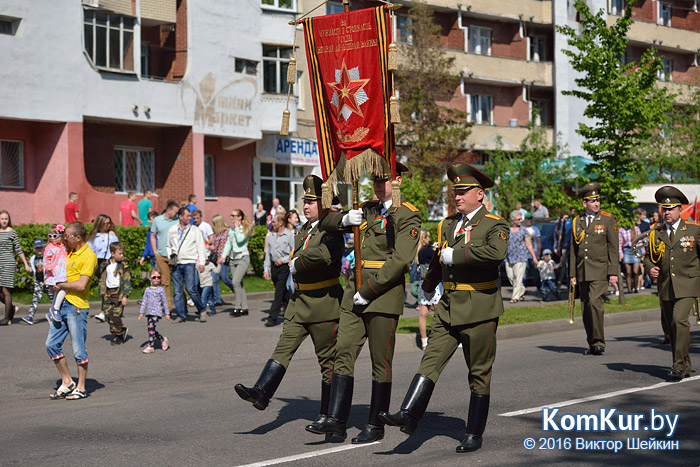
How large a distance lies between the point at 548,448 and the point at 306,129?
1207 inches

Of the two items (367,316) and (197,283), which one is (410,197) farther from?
(367,316)

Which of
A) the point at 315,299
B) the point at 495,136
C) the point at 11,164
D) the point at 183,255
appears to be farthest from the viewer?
the point at 495,136

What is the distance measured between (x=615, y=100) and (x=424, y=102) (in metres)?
18.7

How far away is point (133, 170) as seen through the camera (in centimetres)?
3197

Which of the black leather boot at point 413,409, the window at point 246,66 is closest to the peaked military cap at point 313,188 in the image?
the black leather boot at point 413,409

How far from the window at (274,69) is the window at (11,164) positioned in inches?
390

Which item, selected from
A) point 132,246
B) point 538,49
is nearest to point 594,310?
point 132,246

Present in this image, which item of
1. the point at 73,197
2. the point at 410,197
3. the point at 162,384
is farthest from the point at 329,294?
the point at 410,197

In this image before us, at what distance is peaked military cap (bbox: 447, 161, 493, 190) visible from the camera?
297 inches

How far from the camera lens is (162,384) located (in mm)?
11781

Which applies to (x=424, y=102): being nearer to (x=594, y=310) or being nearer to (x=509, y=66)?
(x=509, y=66)

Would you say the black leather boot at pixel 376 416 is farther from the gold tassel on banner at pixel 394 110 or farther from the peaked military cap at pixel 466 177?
the gold tassel on banner at pixel 394 110

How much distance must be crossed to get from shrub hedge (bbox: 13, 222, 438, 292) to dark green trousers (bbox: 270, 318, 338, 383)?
11916 mm

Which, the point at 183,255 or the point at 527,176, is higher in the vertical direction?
the point at 527,176
